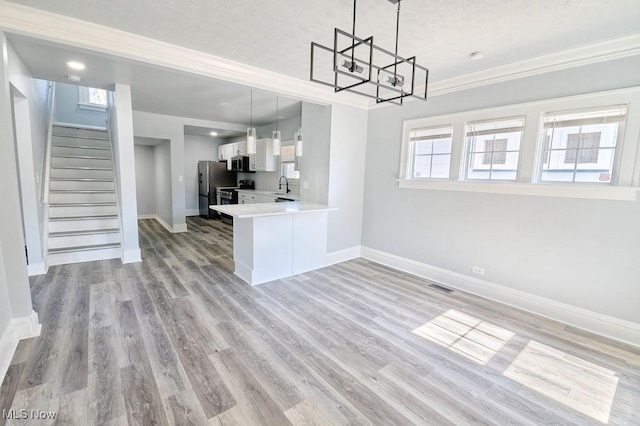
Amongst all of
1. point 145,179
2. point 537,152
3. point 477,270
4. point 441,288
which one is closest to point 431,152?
point 537,152

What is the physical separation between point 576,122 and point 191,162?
8626 millimetres

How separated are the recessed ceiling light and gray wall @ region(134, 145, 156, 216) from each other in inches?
187

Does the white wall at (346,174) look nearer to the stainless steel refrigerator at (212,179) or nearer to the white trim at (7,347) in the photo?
the white trim at (7,347)

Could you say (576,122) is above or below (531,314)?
above

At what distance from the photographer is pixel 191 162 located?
8.45 m

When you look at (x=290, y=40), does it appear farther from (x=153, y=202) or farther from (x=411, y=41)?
(x=153, y=202)

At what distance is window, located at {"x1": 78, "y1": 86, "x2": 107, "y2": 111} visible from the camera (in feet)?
21.7

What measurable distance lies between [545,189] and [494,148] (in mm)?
712

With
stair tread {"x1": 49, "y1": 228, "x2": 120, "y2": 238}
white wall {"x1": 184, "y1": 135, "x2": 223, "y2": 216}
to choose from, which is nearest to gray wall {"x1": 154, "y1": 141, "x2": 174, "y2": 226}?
white wall {"x1": 184, "y1": 135, "x2": 223, "y2": 216}

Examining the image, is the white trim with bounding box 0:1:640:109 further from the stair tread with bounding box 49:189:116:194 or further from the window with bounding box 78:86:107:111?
the window with bounding box 78:86:107:111

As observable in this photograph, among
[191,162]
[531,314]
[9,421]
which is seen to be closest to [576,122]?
[531,314]

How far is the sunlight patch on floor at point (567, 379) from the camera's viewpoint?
182cm

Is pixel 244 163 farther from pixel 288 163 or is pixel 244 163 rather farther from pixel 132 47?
pixel 132 47

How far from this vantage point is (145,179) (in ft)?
25.7
